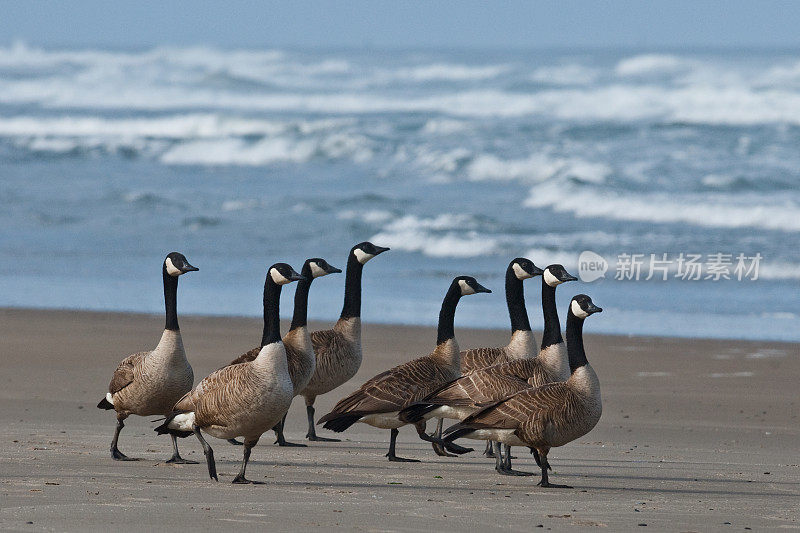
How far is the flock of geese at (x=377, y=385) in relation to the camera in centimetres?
754

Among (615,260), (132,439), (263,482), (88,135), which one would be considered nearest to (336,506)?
(263,482)

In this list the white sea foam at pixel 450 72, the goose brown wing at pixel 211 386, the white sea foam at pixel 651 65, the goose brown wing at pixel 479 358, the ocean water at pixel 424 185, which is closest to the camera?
the goose brown wing at pixel 211 386

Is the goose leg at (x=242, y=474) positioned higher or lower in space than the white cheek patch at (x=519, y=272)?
lower

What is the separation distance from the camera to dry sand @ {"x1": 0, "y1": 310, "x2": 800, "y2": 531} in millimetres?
6633

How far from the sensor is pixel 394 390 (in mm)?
8953

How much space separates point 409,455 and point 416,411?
942 millimetres

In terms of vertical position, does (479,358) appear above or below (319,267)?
below

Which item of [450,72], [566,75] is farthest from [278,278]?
[450,72]

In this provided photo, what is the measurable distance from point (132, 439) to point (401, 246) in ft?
43.2

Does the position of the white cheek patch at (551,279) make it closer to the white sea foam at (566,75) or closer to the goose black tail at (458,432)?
the goose black tail at (458,432)

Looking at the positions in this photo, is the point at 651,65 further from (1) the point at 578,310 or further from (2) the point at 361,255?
(1) the point at 578,310

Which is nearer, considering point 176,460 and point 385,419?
point 176,460

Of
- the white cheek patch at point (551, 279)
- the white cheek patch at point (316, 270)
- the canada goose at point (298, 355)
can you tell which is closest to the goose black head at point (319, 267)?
the white cheek patch at point (316, 270)

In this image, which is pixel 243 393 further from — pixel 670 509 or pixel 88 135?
pixel 88 135
